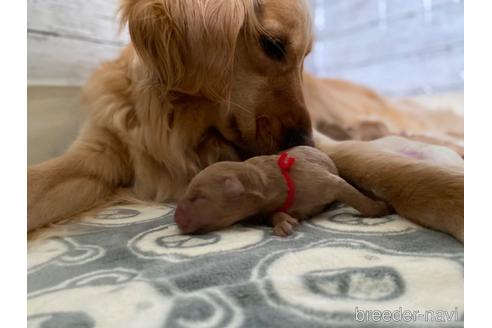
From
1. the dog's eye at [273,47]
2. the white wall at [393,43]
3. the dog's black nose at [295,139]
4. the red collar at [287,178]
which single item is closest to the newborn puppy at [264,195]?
the red collar at [287,178]

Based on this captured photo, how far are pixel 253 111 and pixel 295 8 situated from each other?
266 mm

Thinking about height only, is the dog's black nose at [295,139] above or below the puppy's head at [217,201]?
above

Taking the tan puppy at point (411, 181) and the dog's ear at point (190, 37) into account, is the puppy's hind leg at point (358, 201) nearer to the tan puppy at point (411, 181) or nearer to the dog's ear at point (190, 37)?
the tan puppy at point (411, 181)

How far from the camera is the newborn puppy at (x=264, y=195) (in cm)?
84

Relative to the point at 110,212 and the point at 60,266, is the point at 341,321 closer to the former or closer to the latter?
the point at 60,266

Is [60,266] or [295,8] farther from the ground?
[295,8]

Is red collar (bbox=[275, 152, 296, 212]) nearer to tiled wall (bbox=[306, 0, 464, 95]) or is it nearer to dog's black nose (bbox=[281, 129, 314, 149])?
dog's black nose (bbox=[281, 129, 314, 149])

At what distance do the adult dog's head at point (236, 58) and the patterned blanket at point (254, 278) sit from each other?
328mm

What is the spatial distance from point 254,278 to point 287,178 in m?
0.32

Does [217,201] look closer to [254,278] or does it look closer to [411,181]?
[254,278]

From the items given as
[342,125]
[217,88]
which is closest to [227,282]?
[217,88]

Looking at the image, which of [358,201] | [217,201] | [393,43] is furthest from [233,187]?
[393,43]

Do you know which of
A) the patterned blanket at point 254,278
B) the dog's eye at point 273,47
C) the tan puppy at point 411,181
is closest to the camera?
the patterned blanket at point 254,278

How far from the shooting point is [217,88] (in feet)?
3.29
